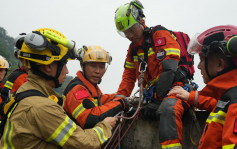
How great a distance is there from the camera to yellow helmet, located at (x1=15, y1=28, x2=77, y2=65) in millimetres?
2510

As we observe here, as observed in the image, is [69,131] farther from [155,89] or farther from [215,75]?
[155,89]

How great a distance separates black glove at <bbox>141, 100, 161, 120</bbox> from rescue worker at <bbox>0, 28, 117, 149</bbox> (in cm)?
126

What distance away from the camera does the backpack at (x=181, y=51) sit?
4062 millimetres

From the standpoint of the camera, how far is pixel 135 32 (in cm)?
441

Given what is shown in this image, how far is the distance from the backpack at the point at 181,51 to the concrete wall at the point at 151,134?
0.77 m

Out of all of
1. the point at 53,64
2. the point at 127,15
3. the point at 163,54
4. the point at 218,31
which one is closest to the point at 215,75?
the point at 218,31

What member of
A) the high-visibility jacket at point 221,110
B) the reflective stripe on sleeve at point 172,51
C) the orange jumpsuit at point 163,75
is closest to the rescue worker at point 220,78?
the high-visibility jacket at point 221,110

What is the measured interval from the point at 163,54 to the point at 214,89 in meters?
1.78

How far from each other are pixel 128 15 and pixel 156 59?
1.04 m

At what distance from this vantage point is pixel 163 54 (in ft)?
12.8

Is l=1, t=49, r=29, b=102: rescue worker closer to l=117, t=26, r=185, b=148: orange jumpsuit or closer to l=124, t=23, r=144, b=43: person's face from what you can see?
l=117, t=26, r=185, b=148: orange jumpsuit

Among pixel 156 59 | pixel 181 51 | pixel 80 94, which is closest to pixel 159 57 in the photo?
pixel 156 59

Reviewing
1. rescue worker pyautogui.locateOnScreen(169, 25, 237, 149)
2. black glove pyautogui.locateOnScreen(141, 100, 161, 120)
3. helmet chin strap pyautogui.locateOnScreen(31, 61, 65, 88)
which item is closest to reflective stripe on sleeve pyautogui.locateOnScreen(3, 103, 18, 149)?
helmet chin strap pyautogui.locateOnScreen(31, 61, 65, 88)

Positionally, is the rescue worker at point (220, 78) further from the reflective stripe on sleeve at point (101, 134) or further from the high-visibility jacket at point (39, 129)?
the high-visibility jacket at point (39, 129)
